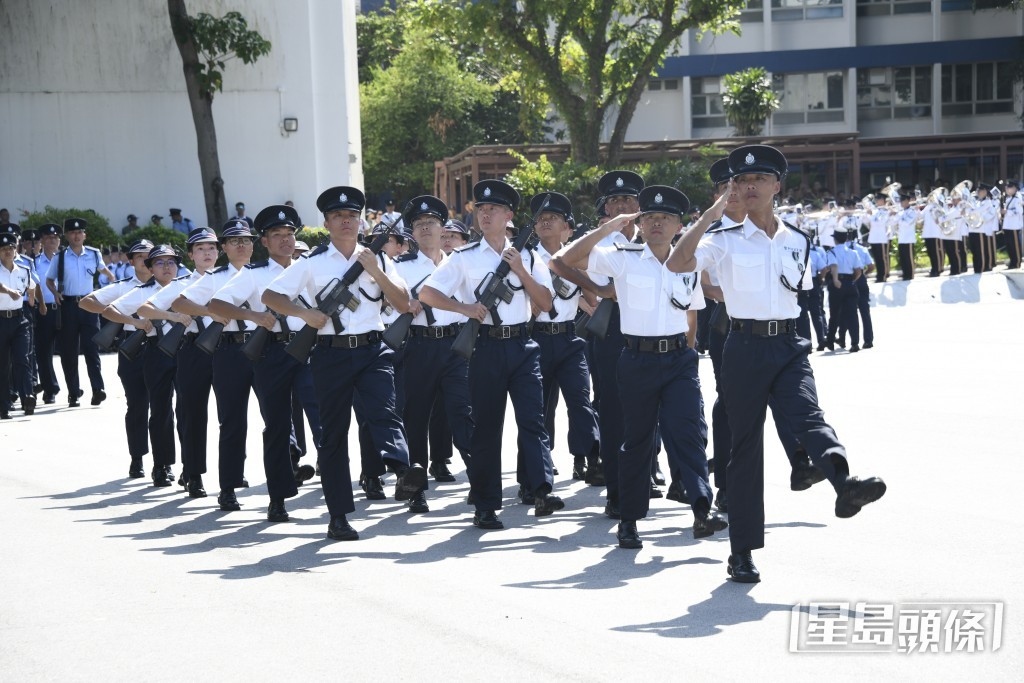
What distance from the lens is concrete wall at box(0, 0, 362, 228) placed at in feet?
99.9

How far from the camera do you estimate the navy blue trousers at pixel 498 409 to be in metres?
9.25

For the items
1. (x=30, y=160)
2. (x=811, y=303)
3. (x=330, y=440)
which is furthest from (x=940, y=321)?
(x=30, y=160)

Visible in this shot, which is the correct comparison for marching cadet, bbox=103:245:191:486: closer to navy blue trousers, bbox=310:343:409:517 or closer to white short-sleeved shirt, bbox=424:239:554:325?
navy blue trousers, bbox=310:343:409:517

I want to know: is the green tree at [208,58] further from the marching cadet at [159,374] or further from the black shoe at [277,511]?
the black shoe at [277,511]

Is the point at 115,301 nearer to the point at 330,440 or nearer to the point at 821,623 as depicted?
the point at 330,440

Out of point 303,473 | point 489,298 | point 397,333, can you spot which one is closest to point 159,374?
point 303,473

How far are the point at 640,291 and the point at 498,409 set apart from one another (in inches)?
54.8

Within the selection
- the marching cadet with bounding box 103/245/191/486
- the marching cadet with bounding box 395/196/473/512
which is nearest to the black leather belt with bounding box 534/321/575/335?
the marching cadet with bounding box 395/196/473/512

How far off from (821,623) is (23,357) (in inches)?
510

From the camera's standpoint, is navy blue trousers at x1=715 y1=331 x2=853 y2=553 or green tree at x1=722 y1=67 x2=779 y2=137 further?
green tree at x1=722 y1=67 x2=779 y2=137

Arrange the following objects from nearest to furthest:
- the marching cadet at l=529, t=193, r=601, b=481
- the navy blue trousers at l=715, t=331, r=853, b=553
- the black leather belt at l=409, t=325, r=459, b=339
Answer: the navy blue trousers at l=715, t=331, r=853, b=553 → the marching cadet at l=529, t=193, r=601, b=481 → the black leather belt at l=409, t=325, r=459, b=339

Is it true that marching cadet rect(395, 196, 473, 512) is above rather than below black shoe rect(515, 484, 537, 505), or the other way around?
above

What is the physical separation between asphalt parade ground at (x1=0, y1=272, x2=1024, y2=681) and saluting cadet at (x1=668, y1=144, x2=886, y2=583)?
1.51 ft

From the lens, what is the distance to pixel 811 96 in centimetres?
5194
